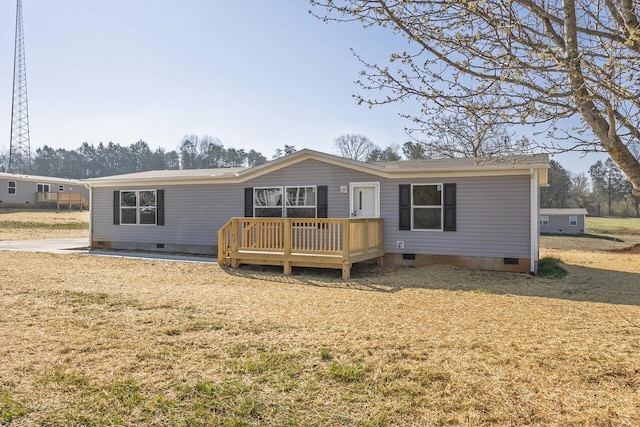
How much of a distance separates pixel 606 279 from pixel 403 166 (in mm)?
4963

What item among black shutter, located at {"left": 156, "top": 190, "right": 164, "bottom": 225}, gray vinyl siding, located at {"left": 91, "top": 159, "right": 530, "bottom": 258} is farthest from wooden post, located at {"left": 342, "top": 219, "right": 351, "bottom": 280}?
black shutter, located at {"left": 156, "top": 190, "right": 164, "bottom": 225}

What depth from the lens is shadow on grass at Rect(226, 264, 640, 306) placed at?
7211 mm

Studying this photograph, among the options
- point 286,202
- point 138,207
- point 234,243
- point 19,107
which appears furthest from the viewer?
point 19,107

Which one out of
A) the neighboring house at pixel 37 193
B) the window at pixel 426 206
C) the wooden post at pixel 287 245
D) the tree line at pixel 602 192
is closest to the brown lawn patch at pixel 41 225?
the neighboring house at pixel 37 193

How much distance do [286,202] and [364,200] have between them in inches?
84.0

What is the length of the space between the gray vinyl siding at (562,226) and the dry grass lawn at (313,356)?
93.2 feet

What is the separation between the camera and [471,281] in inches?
329

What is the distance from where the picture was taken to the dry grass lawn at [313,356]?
2717 mm

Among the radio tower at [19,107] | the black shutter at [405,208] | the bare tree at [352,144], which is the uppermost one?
the radio tower at [19,107]

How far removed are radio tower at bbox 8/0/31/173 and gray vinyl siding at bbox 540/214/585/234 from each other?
48.0 meters

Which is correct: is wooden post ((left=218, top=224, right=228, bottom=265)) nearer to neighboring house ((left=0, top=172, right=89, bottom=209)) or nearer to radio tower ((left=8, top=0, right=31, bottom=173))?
neighboring house ((left=0, top=172, right=89, bottom=209))

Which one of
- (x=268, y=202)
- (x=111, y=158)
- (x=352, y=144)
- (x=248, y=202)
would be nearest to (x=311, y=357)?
(x=268, y=202)

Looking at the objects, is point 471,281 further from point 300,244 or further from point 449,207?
point 300,244

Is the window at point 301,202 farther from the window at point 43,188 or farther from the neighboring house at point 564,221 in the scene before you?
the window at point 43,188
